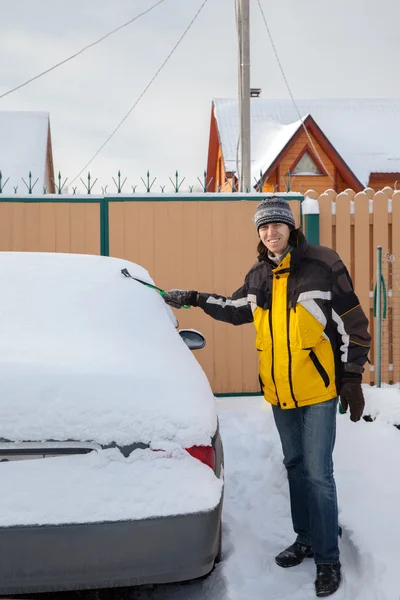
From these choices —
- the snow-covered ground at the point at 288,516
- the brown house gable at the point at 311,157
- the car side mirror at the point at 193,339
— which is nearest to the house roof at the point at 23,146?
the brown house gable at the point at 311,157

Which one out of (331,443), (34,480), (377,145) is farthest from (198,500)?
(377,145)

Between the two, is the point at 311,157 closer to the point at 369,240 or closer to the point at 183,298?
the point at 369,240

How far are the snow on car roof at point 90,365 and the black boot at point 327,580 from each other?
101 cm

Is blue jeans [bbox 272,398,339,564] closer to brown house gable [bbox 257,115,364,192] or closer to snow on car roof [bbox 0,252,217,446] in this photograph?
snow on car roof [bbox 0,252,217,446]

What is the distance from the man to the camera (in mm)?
2604

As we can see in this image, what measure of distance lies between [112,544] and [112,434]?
342mm

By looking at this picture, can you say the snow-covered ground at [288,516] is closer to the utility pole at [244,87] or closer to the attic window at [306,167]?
the utility pole at [244,87]

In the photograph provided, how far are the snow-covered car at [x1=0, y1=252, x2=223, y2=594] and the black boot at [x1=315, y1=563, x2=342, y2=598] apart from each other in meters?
0.85

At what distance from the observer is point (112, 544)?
5.98ft

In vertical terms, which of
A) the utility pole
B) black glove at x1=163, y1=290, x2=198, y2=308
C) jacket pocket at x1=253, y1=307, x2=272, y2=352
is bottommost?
jacket pocket at x1=253, y1=307, x2=272, y2=352

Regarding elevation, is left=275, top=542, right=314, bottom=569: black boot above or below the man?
below

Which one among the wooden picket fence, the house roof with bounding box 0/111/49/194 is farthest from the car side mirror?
the house roof with bounding box 0/111/49/194

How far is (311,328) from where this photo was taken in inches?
102

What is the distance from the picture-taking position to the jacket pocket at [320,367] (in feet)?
8.56
